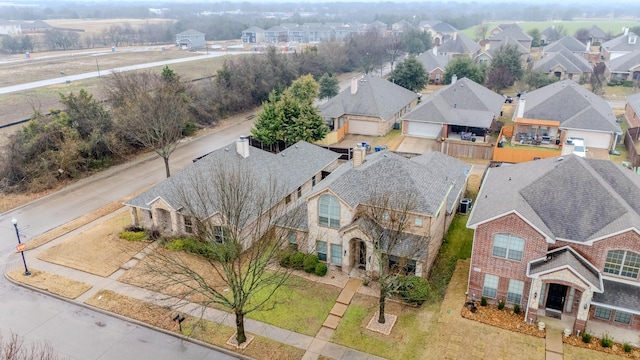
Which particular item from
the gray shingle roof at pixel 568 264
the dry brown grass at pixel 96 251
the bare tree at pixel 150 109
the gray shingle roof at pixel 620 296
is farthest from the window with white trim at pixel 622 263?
the bare tree at pixel 150 109

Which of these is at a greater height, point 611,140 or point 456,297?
point 611,140

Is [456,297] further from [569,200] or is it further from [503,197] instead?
[569,200]

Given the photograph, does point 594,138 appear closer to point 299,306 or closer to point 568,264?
point 568,264

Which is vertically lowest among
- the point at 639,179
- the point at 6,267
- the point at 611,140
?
the point at 6,267

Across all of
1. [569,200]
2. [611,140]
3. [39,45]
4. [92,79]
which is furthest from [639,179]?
[39,45]

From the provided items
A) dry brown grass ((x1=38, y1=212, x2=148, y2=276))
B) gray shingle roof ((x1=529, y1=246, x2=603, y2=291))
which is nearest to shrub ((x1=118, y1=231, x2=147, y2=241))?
dry brown grass ((x1=38, y1=212, x2=148, y2=276))

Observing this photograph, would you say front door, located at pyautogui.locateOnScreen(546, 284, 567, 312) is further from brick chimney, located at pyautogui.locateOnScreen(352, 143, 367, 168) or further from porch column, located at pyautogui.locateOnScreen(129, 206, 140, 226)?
porch column, located at pyautogui.locateOnScreen(129, 206, 140, 226)

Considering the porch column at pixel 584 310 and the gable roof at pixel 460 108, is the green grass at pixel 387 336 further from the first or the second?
the gable roof at pixel 460 108
